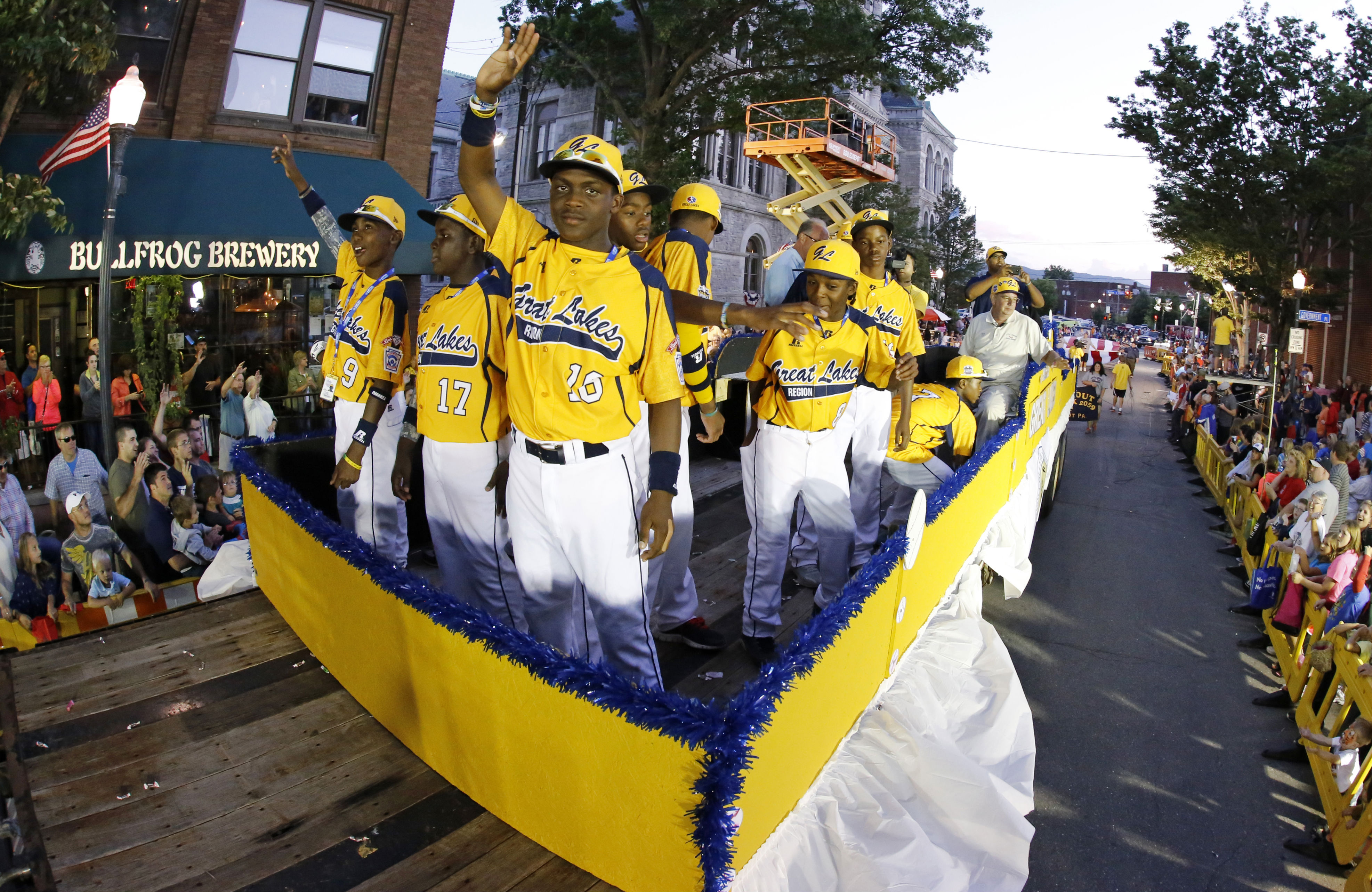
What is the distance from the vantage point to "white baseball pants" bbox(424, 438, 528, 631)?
376 cm

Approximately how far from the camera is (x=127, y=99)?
680 centimetres

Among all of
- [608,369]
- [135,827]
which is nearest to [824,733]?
[608,369]

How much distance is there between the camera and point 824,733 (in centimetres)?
307

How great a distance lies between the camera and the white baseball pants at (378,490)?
473 cm

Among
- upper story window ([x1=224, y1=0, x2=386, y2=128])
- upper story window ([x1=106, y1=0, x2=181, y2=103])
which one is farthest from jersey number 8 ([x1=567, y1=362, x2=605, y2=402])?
upper story window ([x1=224, y1=0, x2=386, y2=128])

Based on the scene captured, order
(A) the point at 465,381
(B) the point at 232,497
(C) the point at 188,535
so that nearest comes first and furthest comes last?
1. (A) the point at 465,381
2. (C) the point at 188,535
3. (B) the point at 232,497

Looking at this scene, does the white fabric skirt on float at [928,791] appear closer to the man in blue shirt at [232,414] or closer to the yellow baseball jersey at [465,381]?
the yellow baseball jersey at [465,381]

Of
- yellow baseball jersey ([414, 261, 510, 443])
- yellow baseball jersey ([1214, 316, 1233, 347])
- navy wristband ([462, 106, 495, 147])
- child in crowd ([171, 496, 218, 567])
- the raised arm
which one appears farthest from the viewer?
yellow baseball jersey ([1214, 316, 1233, 347])

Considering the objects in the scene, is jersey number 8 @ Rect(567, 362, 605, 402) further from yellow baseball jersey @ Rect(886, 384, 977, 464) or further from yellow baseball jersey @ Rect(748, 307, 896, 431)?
yellow baseball jersey @ Rect(886, 384, 977, 464)

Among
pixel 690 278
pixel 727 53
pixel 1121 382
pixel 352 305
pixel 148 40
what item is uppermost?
pixel 727 53

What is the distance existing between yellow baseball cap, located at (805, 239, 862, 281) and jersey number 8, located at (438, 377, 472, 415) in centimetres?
182

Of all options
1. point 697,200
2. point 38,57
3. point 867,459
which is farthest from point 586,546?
point 38,57

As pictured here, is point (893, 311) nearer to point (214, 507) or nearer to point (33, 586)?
point (214, 507)

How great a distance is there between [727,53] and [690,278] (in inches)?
604
